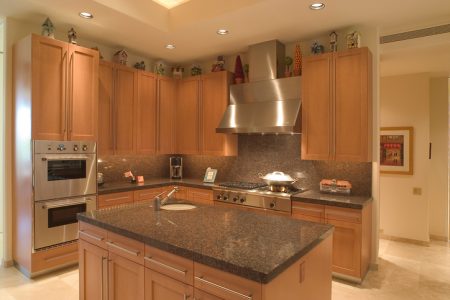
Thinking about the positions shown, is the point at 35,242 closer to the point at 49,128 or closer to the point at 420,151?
the point at 49,128

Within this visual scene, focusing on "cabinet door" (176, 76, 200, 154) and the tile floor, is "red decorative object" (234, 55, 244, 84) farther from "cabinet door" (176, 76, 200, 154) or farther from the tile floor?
the tile floor

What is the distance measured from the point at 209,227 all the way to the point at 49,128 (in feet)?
7.56

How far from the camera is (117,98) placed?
410 centimetres

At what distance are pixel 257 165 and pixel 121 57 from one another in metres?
2.52

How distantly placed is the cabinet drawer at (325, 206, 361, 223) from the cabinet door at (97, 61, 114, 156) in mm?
2911

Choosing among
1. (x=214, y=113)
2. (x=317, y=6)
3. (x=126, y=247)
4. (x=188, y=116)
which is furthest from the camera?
(x=188, y=116)

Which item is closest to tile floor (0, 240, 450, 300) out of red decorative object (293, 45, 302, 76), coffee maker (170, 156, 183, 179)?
coffee maker (170, 156, 183, 179)

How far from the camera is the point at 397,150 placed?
15.3ft

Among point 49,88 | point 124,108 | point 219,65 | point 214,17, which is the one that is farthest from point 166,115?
point 214,17

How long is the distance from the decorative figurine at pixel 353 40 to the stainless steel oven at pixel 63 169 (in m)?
3.24

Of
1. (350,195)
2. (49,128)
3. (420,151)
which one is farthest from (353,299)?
(49,128)

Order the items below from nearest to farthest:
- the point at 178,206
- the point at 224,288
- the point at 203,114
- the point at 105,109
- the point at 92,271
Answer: the point at 224,288
the point at 92,271
the point at 178,206
the point at 105,109
the point at 203,114

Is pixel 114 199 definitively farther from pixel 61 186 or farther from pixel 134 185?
pixel 61 186

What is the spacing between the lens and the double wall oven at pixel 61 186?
10.1 feet
